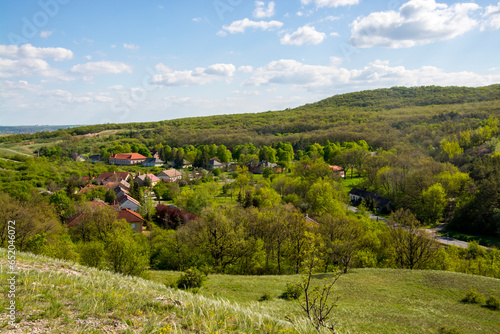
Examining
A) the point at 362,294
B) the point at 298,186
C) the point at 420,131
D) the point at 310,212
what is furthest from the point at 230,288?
the point at 420,131

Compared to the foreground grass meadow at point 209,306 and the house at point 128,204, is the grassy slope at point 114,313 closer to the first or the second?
the foreground grass meadow at point 209,306

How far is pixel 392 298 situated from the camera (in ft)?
51.3

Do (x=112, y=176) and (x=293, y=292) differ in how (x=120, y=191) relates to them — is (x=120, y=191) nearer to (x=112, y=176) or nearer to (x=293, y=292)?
(x=112, y=176)

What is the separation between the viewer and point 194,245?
2322 cm

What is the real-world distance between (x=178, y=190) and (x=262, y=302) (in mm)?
44094

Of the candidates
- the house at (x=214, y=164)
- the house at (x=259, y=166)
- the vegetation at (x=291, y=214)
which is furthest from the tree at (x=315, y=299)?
the house at (x=214, y=164)

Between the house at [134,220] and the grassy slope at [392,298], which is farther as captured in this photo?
the house at [134,220]

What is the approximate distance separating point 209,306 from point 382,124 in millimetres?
119803

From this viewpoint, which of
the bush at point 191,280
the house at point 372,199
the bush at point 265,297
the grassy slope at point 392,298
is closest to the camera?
the grassy slope at point 392,298

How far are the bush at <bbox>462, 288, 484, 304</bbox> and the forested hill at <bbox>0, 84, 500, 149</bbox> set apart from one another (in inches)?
2841

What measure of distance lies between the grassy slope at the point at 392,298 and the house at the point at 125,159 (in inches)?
3676

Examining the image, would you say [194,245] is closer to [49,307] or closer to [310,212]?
[49,307]

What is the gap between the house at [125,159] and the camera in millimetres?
104062

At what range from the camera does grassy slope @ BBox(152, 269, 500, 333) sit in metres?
12.3
